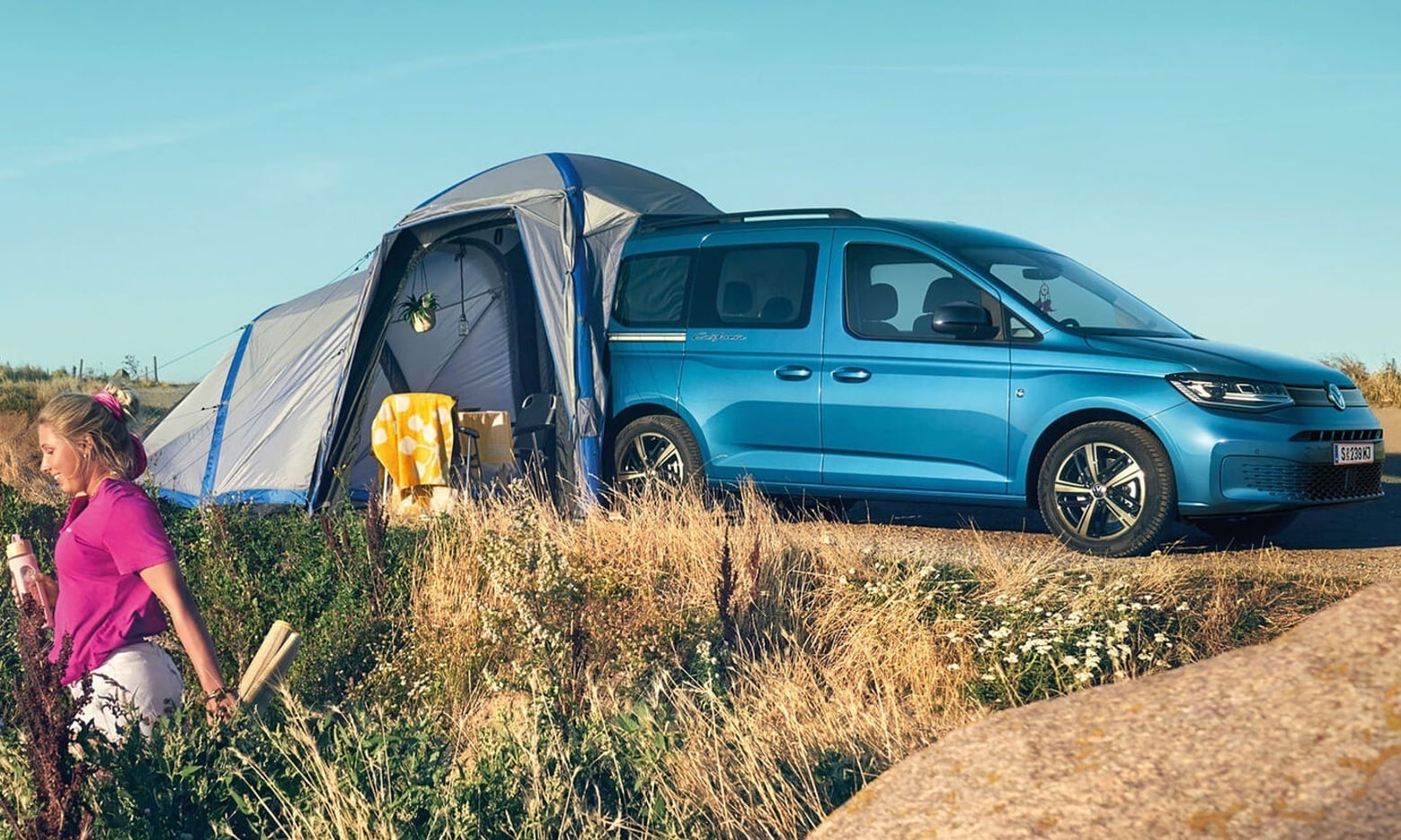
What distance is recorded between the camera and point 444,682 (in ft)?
21.6

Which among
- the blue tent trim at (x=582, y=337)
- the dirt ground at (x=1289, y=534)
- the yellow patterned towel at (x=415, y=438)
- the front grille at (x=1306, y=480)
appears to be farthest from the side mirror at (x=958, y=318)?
the yellow patterned towel at (x=415, y=438)

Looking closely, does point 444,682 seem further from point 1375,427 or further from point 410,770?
point 1375,427

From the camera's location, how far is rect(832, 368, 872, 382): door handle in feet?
30.4

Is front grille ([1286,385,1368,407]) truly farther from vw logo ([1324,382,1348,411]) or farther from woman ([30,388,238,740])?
woman ([30,388,238,740])

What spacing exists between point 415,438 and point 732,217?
3.14 m

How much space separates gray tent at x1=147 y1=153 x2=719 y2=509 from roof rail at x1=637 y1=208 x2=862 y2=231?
0.19 meters

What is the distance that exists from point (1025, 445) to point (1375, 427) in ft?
7.46

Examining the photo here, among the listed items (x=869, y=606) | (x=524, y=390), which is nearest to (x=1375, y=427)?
(x=869, y=606)

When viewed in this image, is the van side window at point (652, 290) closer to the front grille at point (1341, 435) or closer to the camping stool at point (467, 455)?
the camping stool at point (467, 455)

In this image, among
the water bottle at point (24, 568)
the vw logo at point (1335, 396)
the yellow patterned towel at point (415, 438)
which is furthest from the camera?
the yellow patterned towel at point (415, 438)

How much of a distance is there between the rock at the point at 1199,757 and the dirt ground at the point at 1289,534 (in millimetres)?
5548

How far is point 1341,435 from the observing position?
861 cm

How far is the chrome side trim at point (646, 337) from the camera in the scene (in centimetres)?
1027

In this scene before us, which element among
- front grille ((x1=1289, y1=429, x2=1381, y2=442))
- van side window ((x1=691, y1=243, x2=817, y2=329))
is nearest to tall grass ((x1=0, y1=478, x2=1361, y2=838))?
front grille ((x1=1289, y1=429, x2=1381, y2=442))
